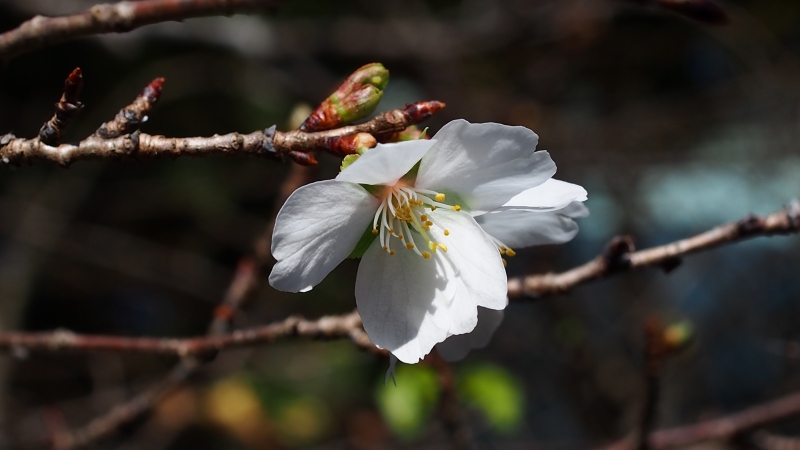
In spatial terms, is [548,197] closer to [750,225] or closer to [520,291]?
[520,291]

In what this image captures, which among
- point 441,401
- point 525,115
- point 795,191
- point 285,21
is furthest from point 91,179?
point 795,191

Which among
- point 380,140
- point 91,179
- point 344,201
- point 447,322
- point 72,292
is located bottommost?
point 72,292

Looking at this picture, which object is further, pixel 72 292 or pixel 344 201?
pixel 72 292

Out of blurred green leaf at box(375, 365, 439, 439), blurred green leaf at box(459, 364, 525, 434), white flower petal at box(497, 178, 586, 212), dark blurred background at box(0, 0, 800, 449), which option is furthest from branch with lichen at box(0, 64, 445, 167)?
dark blurred background at box(0, 0, 800, 449)

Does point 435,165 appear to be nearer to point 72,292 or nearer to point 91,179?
point 91,179

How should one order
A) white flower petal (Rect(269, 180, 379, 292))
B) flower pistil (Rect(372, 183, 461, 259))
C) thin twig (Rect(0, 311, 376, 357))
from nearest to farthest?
white flower petal (Rect(269, 180, 379, 292)) → flower pistil (Rect(372, 183, 461, 259)) → thin twig (Rect(0, 311, 376, 357))

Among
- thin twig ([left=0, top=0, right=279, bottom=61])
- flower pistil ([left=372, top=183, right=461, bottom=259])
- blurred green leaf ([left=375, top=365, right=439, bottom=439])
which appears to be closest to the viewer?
thin twig ([left=0, top=0, right=279, bottom=61])

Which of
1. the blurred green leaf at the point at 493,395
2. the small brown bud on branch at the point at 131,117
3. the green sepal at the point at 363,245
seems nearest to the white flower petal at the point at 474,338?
the green sepal at the point at 363,245

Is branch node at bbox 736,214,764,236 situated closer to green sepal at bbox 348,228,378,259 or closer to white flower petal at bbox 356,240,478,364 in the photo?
white flower petal at bbox 356,240,478,364

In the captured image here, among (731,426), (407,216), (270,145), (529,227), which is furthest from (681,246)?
(731,426)
